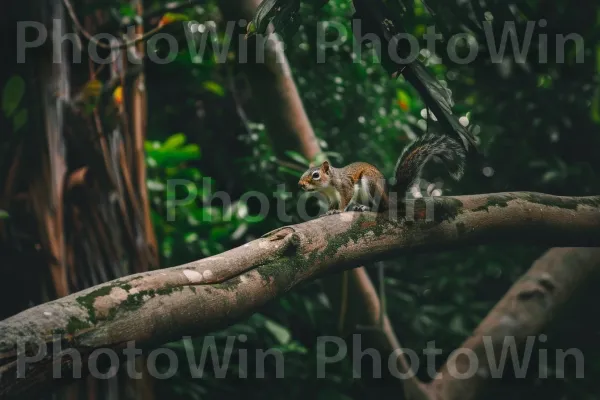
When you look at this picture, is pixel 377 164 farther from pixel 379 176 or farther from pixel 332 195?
pixel 379 176

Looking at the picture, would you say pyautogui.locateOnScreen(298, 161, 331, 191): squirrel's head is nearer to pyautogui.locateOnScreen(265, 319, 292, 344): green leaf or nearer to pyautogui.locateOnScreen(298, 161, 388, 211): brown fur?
pyautogui.locateOnScreen(298, 161, 388, 211): brown fur

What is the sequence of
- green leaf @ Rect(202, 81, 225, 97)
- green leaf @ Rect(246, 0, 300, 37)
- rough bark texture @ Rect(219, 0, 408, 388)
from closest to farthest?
green leaf @ Rect(246, 0, 300, 37), rough bark texture @ Rect(219, 0, 408, 388), green leaf @ Rect(202, 81, 225, 97)

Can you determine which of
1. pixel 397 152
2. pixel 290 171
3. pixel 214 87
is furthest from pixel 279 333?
pixel 214 87

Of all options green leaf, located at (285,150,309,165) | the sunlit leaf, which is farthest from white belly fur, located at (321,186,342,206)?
the sunlit leaf

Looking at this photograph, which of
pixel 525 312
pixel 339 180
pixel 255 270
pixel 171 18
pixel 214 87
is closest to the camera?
pixel 255 270

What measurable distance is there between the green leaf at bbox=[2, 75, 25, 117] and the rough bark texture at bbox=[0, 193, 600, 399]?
1849 millimetres

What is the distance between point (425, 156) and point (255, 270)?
993 mm

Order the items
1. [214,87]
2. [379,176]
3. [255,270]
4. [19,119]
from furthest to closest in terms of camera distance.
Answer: [214,87] → [19,119] → [379,176] → [255,270]

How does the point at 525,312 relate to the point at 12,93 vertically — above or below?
below

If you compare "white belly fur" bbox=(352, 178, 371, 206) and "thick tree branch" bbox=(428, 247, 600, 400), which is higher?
"white belly fur" bbox=(352, 178, 371, 206)

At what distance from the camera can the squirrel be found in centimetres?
253

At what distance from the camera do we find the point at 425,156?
2.53m

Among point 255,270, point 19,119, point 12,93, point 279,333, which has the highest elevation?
point 12,93

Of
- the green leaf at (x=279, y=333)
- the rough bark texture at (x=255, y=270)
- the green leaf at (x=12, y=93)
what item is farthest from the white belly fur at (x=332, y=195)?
the green leaf at (x=12, y=93)
